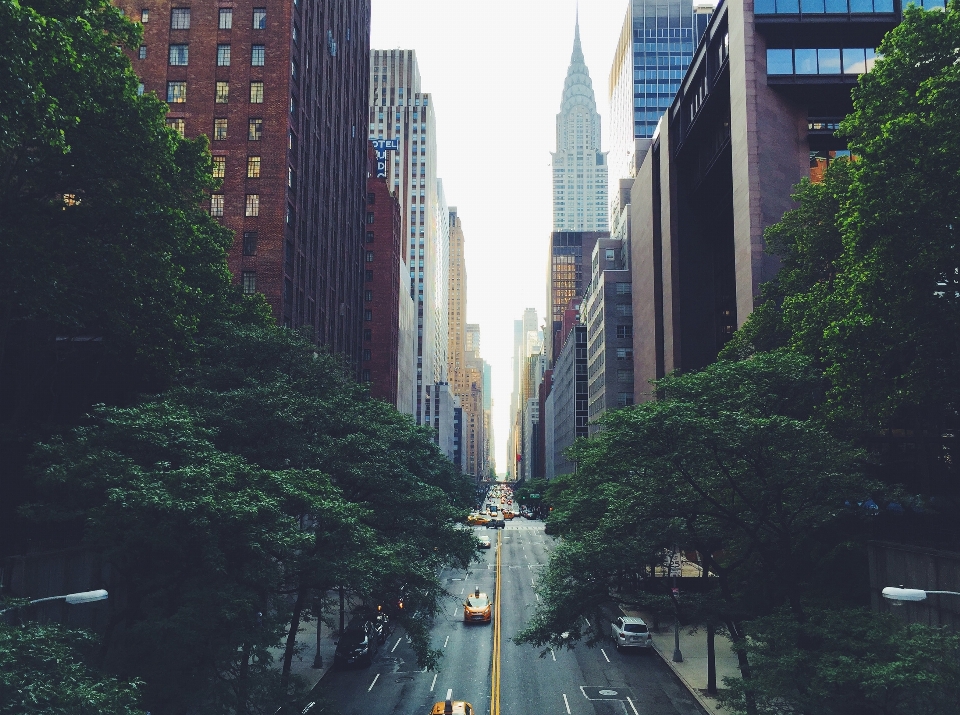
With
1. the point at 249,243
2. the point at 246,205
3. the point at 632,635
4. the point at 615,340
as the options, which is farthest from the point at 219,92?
the point at 615,340

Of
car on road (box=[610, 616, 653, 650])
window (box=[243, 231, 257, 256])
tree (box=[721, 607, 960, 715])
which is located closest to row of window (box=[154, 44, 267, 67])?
window (box=[243, 231, 257, 256])

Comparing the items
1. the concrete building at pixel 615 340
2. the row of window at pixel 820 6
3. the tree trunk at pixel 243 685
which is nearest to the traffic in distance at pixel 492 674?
the tree trunk at pixel 243 685

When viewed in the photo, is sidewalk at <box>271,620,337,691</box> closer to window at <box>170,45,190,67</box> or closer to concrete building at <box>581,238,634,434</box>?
window at <box>170,45,190,67</box>

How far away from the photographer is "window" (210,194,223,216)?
6159cm

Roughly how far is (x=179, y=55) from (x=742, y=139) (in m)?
43.9

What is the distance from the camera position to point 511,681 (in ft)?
118

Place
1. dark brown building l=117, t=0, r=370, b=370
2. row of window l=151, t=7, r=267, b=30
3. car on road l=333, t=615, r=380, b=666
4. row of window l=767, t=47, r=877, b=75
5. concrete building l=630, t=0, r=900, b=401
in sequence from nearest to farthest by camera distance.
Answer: car on road l=333, t=615, r=380, b=666 → concrete building l=630, t=0, r=900, b=401 → row of window l=767, t=47, r=877, b=75 → dark brown building l=117, t=0, r=370, b=370 → row of window l=151, t=7, r=267, b=30

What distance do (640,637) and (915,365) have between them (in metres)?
23.3

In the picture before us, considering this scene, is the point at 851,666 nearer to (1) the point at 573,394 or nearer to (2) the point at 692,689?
(2) the point at 692,689

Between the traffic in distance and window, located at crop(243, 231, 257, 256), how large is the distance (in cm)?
2969

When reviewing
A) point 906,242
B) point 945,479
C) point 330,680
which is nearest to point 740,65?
point 945,479

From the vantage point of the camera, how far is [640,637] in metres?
41.7

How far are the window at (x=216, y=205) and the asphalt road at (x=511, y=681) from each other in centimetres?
3436

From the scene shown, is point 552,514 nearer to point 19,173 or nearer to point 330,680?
point 330,680
